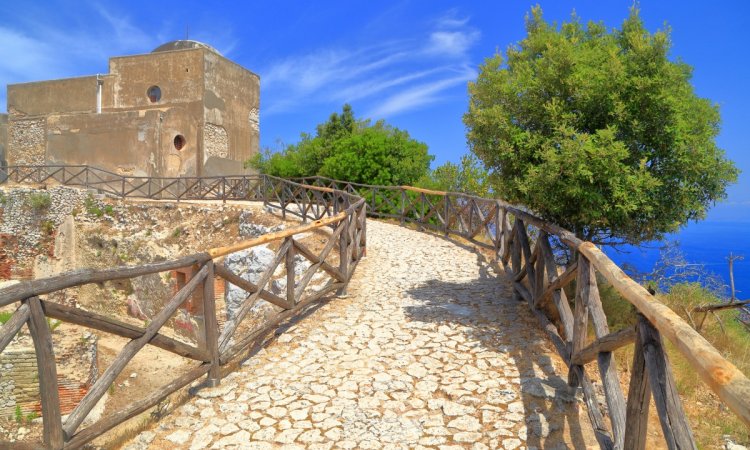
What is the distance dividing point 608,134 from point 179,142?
67.4 feet

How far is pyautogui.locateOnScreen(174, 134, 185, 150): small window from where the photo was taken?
20.9 m

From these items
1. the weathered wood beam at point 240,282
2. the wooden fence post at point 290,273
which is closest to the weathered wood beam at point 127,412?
the weathered wood beam at point 240,282

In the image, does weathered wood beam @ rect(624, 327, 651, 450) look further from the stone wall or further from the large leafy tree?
the stone wall

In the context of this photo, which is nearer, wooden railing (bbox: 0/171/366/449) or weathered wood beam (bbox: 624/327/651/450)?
weathered wood beam (bbox: 624/327/651/450)

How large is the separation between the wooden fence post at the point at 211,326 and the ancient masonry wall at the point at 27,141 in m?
22.3

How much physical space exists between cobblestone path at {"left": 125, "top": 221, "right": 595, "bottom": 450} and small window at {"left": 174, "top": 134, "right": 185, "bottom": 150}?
58.2 ft

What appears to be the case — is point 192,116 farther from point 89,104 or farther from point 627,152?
point 627,152

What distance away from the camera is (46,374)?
2.54m

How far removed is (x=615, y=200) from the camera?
418 cm

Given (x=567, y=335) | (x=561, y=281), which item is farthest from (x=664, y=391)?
(x=561, y=281)

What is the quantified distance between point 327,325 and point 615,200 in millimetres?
3330

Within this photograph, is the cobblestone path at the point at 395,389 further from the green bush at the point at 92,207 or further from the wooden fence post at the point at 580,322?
the green bush at the point at 92,207

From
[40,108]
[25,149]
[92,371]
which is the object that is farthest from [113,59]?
[92,371]

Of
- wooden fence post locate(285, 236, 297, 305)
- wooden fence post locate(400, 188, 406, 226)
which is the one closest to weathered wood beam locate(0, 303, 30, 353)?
wooden fence post locate(285, 236, 297, 305)
